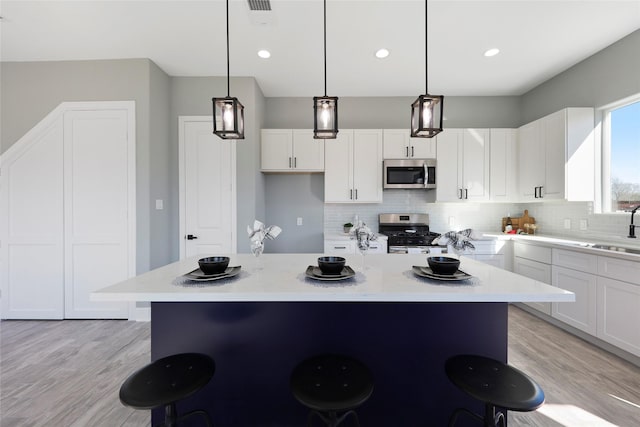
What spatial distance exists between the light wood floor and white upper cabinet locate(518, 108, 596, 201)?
1.53m

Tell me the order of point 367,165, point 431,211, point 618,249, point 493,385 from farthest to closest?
point 431,211 → point 367,165 → point 618,249 → point 493,385

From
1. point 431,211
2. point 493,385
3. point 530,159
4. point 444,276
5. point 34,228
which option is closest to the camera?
point 493,385

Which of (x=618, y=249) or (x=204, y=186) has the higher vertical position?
(x=204, y=186)

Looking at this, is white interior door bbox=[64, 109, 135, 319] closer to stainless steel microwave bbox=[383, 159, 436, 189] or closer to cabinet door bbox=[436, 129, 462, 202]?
stainless steel microwave bbox=[383, 159, 436, 189]

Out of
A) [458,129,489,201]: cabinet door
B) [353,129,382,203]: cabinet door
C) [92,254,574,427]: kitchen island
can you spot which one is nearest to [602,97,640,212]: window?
[458,129,489,201]: cabinet door

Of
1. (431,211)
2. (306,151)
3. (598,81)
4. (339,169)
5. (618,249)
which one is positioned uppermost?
(598,81)

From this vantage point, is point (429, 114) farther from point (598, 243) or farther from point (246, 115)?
point (598, 243)

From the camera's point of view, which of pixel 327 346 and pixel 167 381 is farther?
pixel 327 346

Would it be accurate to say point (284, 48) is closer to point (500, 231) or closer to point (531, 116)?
point (531, 116)

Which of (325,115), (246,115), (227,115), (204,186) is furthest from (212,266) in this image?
(246,115)

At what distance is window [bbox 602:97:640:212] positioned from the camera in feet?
8.77

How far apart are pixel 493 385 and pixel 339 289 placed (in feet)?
2.34

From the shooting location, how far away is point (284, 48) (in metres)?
2.83

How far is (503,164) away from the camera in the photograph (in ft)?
12.2
